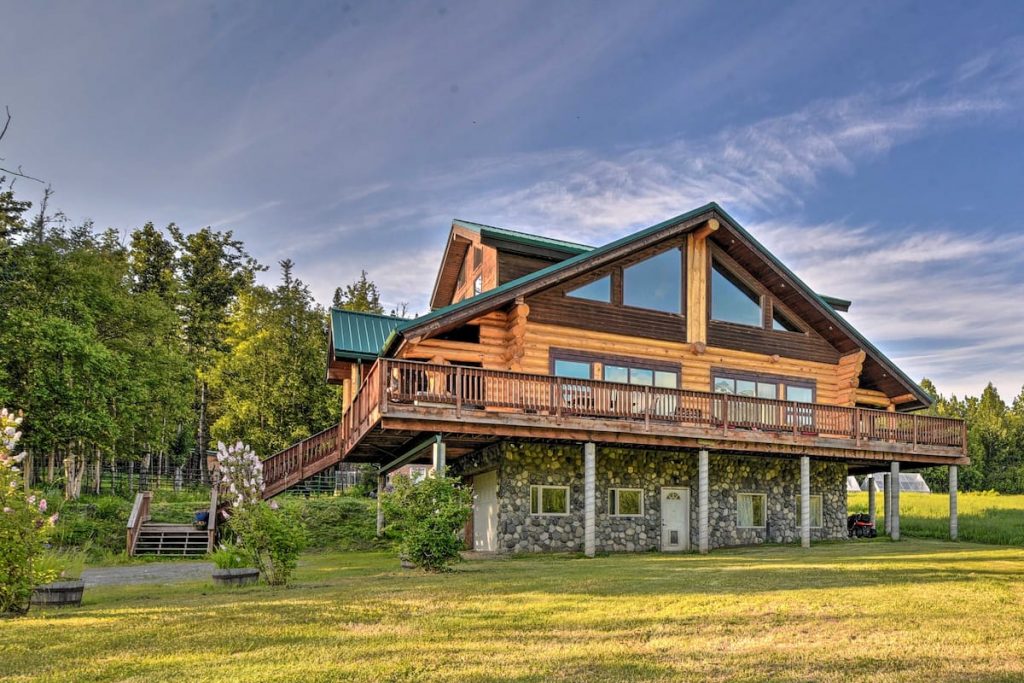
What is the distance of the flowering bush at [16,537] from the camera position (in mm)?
10570

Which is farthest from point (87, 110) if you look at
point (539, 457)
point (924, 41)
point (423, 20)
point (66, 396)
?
point (924, 41)

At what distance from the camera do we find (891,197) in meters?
24.1

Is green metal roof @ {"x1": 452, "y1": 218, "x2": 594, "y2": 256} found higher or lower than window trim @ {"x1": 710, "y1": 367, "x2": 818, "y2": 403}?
higher

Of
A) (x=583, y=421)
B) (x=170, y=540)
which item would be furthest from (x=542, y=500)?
(x=170, y=540)

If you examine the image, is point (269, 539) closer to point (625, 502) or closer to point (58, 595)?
point (58, 595)

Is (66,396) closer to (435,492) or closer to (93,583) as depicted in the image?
(93,583)

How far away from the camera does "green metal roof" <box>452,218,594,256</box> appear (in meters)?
23.0

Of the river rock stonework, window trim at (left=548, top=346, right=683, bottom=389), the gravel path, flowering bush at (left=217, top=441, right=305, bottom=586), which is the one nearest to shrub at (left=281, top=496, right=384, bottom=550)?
the river rock stonework

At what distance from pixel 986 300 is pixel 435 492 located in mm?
23135

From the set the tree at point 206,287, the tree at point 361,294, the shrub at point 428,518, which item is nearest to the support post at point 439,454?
the shrub at point 428,518

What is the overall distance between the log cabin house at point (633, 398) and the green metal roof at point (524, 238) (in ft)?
0.21

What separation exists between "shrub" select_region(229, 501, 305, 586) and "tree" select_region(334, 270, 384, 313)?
131 feet

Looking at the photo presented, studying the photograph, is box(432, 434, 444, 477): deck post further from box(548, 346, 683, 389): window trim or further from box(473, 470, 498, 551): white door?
box(548, 346, 683, 389): window trim

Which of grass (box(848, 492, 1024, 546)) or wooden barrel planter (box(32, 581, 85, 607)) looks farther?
grass (box(848, 492, 1024, 546))
